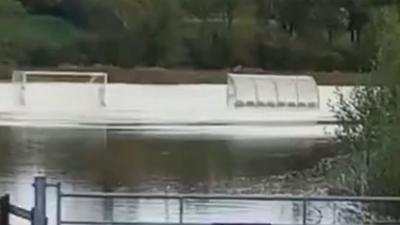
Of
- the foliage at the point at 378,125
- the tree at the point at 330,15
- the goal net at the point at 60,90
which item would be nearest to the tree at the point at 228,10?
the tree at the point at 330,15

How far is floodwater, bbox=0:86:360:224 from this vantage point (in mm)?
7117

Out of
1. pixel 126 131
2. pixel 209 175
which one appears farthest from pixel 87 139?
pixel 209 175

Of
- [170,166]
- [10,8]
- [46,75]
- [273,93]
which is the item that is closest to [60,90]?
[46,75]

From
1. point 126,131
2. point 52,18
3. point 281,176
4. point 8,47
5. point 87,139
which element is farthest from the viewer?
point 52,18

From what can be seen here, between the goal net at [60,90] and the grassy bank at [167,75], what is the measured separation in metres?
0.59

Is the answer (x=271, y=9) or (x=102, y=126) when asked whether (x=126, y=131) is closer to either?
(x=102, y=126)

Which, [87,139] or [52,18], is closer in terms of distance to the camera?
[87,139]

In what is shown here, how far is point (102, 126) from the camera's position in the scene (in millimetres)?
13023

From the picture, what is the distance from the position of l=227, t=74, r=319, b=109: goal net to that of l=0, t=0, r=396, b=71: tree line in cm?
540

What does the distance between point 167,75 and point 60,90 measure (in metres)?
4.54

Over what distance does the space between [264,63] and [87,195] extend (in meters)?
19.2

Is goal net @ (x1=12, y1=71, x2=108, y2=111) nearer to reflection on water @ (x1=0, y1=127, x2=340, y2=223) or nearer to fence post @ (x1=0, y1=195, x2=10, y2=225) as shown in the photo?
reflection on water @ (x1=0, y1=127, x2=340, y2=223)

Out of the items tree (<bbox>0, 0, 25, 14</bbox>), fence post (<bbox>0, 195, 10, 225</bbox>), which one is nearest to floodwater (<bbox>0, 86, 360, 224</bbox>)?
fence post (<bbox>0, 195, 10, 225</bbox>)

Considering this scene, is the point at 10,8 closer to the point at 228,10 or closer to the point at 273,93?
the point at 228,10
